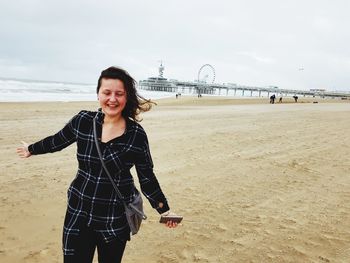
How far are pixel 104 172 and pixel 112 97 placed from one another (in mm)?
500

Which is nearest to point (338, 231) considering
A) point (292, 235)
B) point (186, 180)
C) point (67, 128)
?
point (292, 235)

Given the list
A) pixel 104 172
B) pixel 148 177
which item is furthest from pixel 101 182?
pixel 148 177

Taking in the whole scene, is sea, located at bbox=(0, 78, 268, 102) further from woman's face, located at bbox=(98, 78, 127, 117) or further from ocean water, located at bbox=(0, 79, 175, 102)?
woman's face, located at bbox=(98, 78, 127, 117)

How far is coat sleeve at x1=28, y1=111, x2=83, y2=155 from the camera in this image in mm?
2510

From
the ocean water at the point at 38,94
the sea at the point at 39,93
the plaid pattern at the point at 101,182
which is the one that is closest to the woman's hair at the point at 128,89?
the plaid pattern at the point at 101,182

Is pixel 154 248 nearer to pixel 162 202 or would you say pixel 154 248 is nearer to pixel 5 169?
pixel 162 202

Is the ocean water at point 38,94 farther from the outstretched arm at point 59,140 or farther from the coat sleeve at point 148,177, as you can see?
the coat sleeve at point 148,177

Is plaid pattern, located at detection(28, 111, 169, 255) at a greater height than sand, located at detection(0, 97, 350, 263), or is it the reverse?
plaid pattern, located at detection(28, 111, 169, 255)

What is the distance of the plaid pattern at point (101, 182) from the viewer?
2359 mm

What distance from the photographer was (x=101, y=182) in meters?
2.36

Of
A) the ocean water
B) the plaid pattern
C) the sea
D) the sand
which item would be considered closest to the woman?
the plaid pattern

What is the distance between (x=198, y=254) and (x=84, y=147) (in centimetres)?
231

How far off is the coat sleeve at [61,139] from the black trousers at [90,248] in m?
0.62

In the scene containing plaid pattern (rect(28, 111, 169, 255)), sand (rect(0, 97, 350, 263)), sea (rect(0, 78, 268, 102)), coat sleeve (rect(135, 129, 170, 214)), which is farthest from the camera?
sea (rect(0, 78, 268, 102))
